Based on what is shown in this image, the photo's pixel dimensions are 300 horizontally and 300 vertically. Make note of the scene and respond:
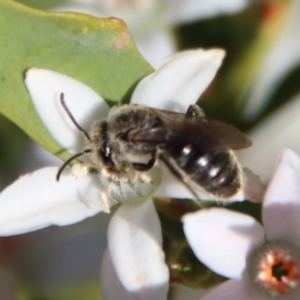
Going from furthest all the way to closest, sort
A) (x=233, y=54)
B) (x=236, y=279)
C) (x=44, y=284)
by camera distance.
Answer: (x=233, y=54), (x=44, y=284), (x=236, y=279)

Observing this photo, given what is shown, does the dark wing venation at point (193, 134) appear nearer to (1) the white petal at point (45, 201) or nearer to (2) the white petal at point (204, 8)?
(1) the white petal at point (45, 201)

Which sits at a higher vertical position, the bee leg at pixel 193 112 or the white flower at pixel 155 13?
the bee leg at pixel 193 112

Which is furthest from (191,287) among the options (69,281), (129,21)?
(129,21)

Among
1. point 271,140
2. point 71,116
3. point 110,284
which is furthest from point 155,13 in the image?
point 110,284

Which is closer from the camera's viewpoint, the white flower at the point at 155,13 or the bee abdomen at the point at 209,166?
the bee abdomen at the point at 209,166

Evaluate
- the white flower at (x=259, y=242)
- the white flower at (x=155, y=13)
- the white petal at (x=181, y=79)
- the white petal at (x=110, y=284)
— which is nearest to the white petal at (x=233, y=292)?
the white flower at (x=259, y=242)

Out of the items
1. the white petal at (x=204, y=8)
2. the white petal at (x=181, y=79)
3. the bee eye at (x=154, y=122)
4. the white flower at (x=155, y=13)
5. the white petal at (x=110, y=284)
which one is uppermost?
the white petal at (x=181, y=79)

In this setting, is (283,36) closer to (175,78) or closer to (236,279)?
(175,78)
